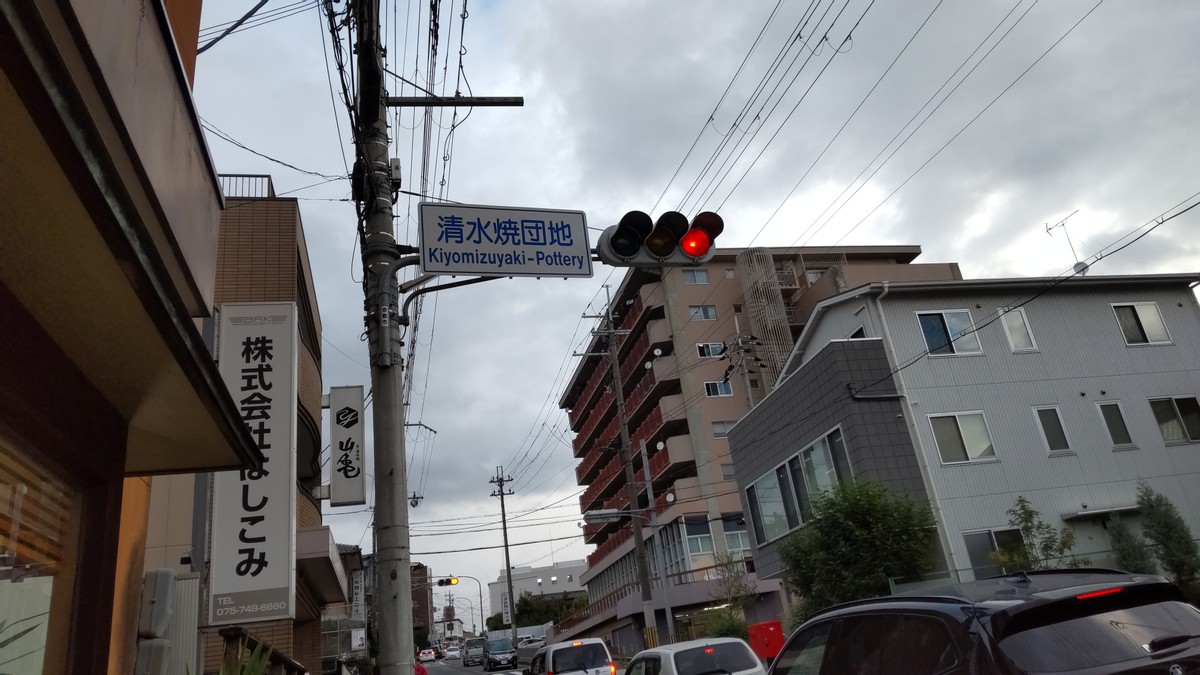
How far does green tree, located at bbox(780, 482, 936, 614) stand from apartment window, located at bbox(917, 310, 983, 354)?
17.9 feet

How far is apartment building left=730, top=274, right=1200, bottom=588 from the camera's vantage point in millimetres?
20297

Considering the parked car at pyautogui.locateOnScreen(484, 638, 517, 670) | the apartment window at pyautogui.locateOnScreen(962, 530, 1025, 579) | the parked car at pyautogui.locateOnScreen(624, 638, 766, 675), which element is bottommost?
the parked car at pyautogui.locateOnScreen(624, 638, 766, 675)

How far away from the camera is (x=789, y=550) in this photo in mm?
18984

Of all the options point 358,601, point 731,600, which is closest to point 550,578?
point 358,601

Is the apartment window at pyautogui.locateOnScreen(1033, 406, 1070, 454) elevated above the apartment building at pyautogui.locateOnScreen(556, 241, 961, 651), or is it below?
below

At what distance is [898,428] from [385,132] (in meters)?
16.2

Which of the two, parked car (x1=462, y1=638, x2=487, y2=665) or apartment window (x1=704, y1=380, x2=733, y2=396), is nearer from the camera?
apartment window (x1=704, y1=380, x2=733, y2=396)

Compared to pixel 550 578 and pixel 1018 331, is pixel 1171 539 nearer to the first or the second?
pixel 1018 331

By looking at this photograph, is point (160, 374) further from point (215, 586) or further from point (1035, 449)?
point (1035, 449)

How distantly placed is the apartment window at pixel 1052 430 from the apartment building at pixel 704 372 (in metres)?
18.3

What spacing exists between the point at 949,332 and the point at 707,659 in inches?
571

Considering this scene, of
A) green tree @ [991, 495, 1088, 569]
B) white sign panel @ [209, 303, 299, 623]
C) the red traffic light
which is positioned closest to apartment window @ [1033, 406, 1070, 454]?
green tree @ [991, 495, 1088, 569]

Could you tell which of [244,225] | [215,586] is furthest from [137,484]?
[244,225]

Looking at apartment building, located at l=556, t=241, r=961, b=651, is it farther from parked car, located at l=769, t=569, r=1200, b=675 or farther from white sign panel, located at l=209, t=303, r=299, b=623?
parked car, located at l=769, t=569, r=1200, b=675
